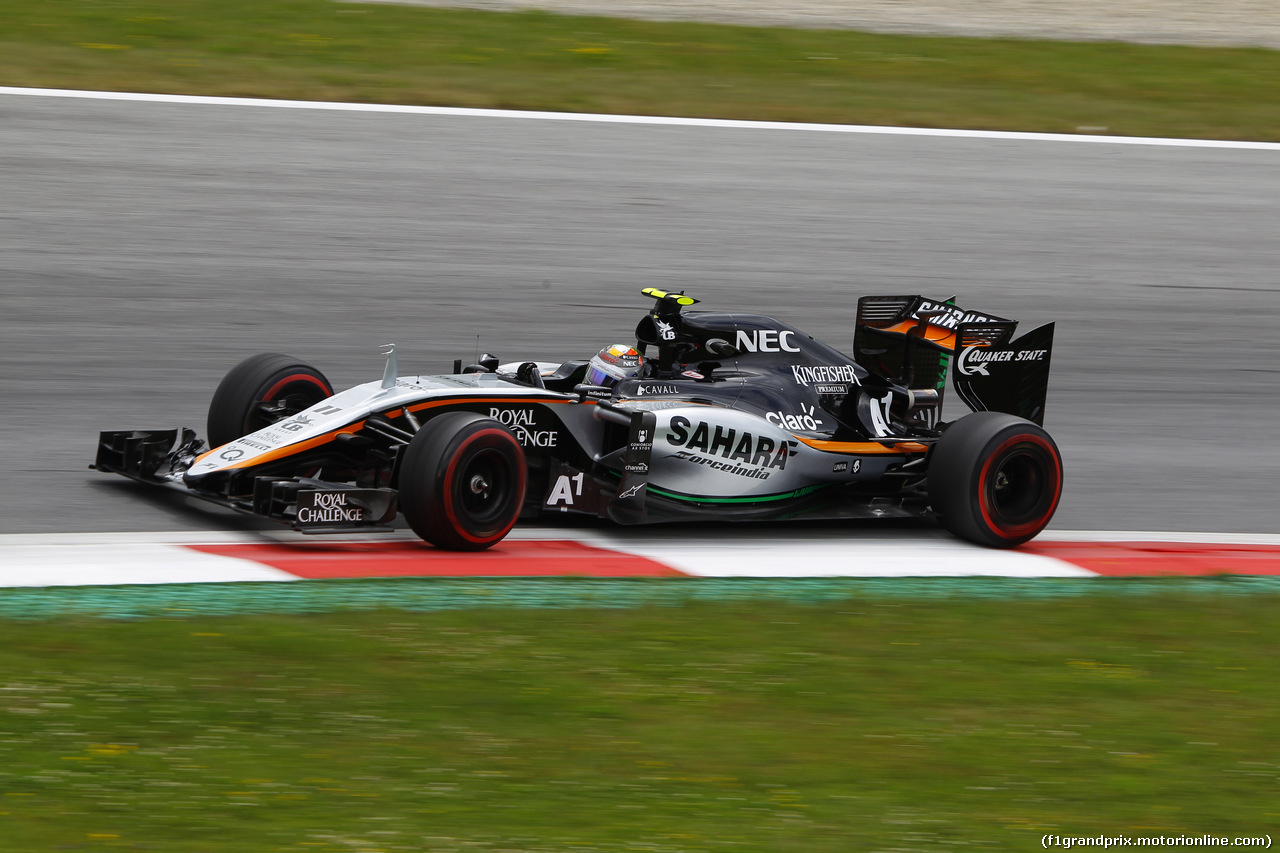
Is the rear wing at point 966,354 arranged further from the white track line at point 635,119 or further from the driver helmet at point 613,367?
the white track line at point 635,119

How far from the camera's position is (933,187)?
15.2 metres

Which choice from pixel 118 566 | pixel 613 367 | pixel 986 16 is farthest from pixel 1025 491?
pixel 986 16

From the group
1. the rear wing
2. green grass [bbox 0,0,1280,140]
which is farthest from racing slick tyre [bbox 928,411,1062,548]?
green grass [bbox 0,0,1280,140]

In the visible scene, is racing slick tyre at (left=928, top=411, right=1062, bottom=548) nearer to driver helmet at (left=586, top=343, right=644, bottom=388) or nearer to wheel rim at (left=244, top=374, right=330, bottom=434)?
driver helmet at (left=586, top=343, right=644, bottom=388)

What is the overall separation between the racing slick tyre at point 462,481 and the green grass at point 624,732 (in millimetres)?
Result: 1163

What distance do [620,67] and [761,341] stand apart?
761 cm

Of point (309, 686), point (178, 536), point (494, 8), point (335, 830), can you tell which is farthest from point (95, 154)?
point (335, 830)

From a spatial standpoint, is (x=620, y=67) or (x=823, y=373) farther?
(x=620, y=67)

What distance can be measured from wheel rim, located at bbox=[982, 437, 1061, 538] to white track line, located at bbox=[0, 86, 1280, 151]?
695 centimetres

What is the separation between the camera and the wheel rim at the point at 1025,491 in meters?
9.20

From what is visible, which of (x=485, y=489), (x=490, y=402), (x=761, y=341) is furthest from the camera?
(x=761, y=341)

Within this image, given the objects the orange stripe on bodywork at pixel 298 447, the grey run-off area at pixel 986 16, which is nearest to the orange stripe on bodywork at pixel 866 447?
the orange stripe on bodywork at pixel 298 447

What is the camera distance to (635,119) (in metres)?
15.2

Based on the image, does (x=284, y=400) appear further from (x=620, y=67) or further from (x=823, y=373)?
(x=620, y=67)
